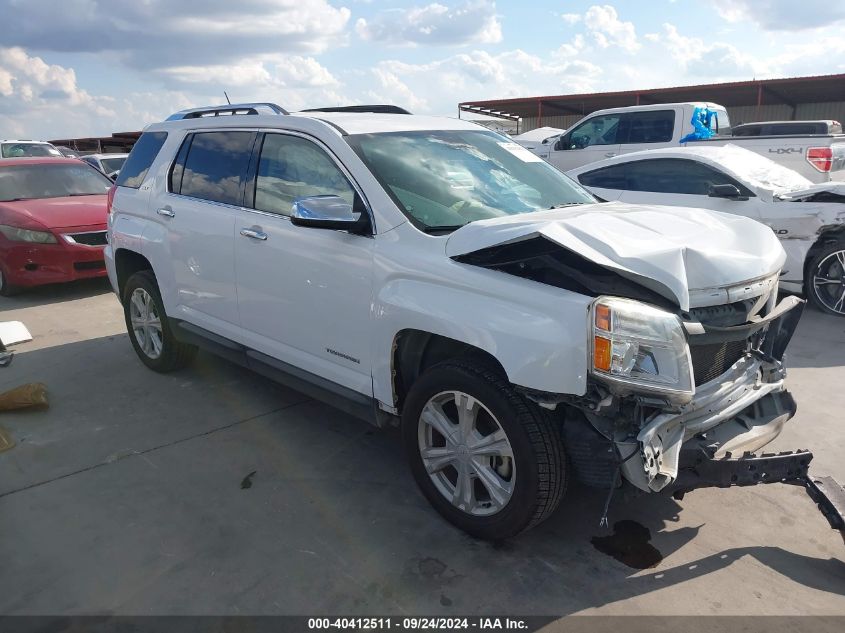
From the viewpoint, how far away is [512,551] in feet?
9.93

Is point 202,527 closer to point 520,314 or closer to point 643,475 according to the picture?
point 520,314

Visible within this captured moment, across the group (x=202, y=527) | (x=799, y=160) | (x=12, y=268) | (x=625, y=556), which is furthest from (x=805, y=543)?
(x=12, y=268)

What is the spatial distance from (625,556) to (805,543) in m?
0.86

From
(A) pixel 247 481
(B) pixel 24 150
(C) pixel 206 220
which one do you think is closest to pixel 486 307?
(A) pixel 247 481

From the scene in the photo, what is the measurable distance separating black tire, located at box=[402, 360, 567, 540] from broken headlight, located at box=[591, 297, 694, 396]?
0.38 m

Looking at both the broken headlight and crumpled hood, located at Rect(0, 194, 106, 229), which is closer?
the broken headlight

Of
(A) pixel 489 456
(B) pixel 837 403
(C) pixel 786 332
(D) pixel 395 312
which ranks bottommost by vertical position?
(B) pixel 837 403

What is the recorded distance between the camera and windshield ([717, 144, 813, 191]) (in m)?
7.00

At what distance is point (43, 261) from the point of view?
26.0 feet

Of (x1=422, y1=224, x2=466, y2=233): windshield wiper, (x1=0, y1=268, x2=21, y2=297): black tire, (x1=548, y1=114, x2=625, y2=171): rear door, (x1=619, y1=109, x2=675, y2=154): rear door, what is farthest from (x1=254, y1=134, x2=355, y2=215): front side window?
(x1=619, y1=109, x2=675, y2=154): rear door

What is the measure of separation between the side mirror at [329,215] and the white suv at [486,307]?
1 centimetres

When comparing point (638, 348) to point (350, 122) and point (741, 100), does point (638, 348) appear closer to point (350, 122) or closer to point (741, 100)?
point (350, 122)

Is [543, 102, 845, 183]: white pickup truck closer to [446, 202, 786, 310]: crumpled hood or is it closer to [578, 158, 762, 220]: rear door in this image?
[578, 158, 762, 220]: rear door

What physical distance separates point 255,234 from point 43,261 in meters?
5.33
